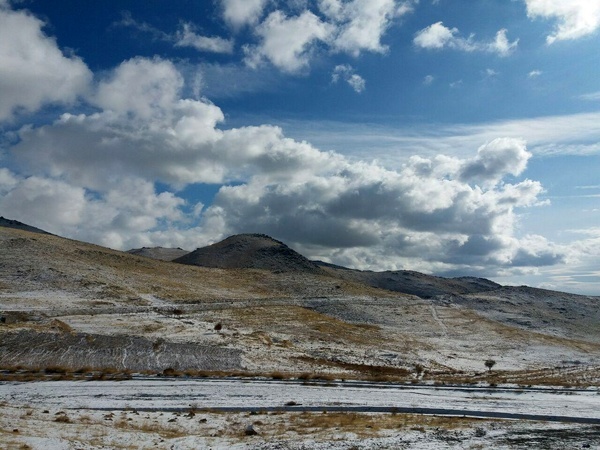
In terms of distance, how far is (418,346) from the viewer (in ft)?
204

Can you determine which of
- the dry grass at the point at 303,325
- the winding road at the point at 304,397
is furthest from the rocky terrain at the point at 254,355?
the dry grass at the point at 303,325

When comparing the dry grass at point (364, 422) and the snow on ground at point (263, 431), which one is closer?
the snow on ground at point (263, 431)

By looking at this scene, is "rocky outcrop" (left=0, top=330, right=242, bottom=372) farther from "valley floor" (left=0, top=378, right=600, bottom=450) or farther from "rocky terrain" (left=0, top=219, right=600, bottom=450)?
"valley floor" (left=0, top=378, right=600, bottom=450)

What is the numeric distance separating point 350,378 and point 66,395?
1878 centimetres

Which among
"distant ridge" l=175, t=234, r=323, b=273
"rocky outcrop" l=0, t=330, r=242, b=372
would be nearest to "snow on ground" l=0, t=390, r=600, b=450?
Answer: "rocky outcrop" l=0, t=330, r=242, b=372

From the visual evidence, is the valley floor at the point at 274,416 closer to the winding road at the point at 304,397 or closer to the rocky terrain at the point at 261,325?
the winding road at the point at 304,397

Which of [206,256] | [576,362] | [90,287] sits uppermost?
[206,256]

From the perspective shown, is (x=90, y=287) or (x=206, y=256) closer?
(x=90, y=287)

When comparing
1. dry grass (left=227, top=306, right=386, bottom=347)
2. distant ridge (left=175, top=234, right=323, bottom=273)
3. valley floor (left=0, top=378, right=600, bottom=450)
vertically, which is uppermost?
distant ridge (left=175, top=234, right=323, bottom=273)

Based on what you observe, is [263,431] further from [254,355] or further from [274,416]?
[254,355]

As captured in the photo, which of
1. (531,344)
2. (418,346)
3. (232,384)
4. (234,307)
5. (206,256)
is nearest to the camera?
(232,384)

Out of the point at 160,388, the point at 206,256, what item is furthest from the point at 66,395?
the point at 206,256

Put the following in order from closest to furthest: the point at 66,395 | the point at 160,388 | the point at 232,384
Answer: the point at 66,395, the point at 160,388, the point at 232,384

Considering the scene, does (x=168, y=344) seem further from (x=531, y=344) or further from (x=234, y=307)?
(x=531, y=344)
